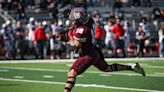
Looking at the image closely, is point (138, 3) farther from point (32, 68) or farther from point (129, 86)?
point (129, 86)

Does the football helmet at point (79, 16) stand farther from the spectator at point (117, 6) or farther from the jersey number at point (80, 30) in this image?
the spectator at point (117, 6)

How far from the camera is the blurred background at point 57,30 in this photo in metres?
18.7

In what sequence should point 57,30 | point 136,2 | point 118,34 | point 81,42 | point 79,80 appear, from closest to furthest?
point 81,42 < point 79,80 < point 57,30 < point 118,34 < point 136,2

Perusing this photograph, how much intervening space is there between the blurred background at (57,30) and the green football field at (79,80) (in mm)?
3010

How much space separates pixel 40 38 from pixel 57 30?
0.67 metres

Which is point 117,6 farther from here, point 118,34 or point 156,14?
point 118,34

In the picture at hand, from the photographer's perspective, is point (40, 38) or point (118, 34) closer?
point (40, 38)

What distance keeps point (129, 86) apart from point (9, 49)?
30.5 feet

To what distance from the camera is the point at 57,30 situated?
18547 mm

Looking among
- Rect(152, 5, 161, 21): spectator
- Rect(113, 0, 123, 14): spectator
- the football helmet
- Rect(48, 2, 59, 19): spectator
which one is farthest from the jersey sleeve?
Rect(152, 5, 161, 21): spectator

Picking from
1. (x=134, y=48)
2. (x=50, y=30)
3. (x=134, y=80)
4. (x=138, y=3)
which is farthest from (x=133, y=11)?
(x=134, y=80)

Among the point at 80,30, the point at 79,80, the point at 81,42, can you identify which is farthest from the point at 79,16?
the point at 79,80

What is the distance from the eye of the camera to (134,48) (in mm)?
21281

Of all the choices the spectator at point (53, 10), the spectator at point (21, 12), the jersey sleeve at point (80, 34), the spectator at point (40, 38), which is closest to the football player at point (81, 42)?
the jersey sleeve at point (80, 34)
